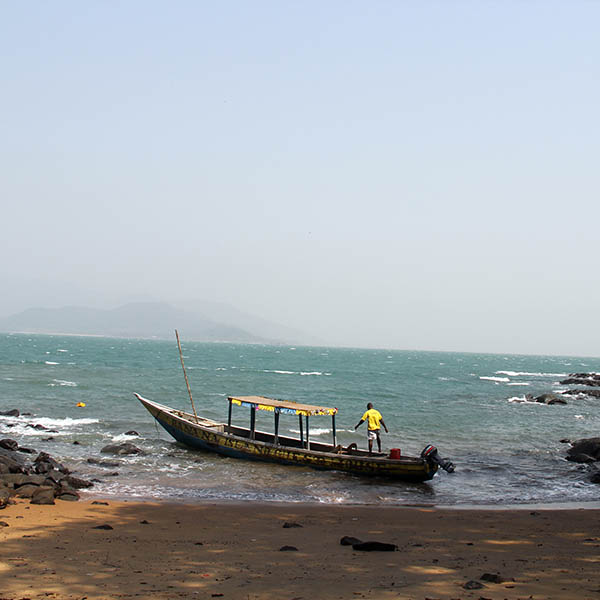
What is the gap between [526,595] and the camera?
839cm

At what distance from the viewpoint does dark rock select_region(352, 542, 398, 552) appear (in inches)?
441

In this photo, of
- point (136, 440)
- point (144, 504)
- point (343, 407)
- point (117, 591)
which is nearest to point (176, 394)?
point (343, 407)

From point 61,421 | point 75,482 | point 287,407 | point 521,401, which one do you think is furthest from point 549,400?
point 75,482

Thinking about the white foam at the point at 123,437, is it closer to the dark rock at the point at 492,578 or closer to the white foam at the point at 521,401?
the dark rock at the point at 492,578

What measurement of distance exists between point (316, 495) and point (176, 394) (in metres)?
33.1

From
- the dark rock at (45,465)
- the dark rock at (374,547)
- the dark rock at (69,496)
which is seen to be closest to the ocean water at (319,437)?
the dark rock at (45,465)

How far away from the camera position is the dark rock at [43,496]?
15.3 meters

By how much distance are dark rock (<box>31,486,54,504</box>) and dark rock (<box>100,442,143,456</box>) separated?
8.20 meters

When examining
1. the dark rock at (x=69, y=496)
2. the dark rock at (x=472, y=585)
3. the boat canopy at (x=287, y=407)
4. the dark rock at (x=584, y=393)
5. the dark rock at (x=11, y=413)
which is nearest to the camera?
the dark rock at (x=472, y=585)

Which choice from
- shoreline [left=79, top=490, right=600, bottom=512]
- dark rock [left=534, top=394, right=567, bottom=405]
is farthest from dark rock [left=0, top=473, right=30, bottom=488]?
dark rock [left=534, top=394, right=567, bottom=405]

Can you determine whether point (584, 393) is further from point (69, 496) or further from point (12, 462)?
point (69, 496)

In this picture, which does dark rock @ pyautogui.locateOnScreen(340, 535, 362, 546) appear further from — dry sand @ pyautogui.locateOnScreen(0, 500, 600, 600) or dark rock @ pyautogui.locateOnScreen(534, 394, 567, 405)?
dark rock @ pyautogui.locateOnScreen(534, 394, 567, 405)

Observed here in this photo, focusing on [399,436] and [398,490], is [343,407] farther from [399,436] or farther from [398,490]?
[398,490]

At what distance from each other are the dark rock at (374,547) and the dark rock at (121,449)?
15.0m
